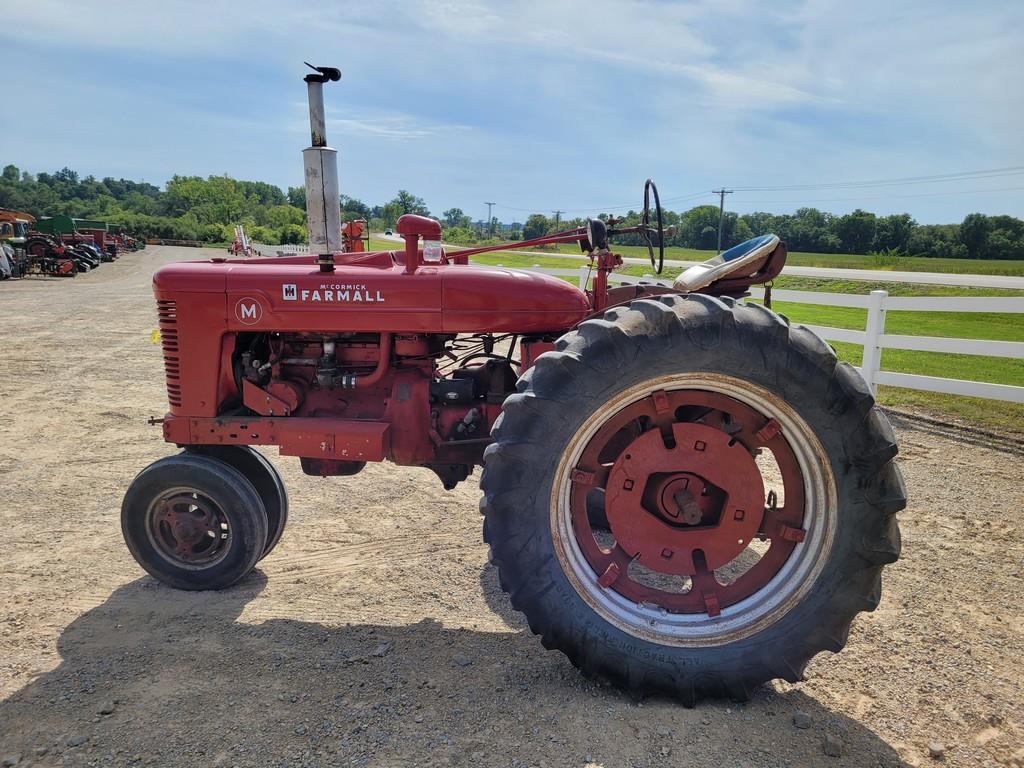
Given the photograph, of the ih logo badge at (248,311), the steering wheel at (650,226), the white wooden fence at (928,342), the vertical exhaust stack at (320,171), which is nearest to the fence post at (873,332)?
the white wooden fence at (928,342)

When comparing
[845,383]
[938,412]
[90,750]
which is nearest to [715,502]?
[845,383]

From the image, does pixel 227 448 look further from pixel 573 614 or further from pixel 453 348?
pixel 573 614

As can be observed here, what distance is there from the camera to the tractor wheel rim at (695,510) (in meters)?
2.44

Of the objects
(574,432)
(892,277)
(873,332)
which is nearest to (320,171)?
(574,432)

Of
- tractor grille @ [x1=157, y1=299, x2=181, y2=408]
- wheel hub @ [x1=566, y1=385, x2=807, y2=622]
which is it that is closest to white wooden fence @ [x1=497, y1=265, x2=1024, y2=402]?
wheel hub @ [x1=566, y1=385, x2=807, y2=622]

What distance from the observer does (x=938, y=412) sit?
7.07m

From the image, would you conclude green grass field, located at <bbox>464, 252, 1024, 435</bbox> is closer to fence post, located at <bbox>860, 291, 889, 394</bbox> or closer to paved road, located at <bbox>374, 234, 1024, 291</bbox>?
fence post, located at <bbox>860, 291, 889, 394</bbox>

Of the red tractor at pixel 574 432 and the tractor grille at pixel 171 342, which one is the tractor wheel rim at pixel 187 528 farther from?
the tractor grille at pixel 171 342

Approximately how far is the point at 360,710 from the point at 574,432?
4.20ft

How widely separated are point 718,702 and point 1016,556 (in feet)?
8.28

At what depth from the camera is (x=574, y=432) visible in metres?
2.38

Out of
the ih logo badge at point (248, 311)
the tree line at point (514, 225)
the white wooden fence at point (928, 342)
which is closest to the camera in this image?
the ih logo badge at point (248, 311)

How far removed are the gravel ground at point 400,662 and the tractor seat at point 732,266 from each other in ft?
5.59

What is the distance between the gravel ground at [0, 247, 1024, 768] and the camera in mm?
2242
